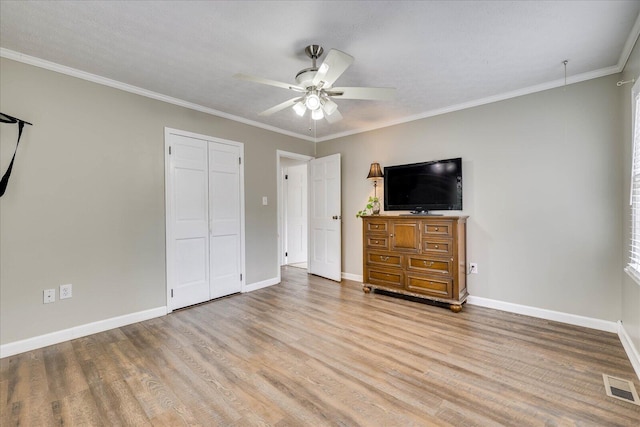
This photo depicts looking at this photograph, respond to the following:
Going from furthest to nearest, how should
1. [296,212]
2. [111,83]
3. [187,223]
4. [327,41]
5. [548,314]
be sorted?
[296,212], [187,223], [548,314], [111,83], [327,41]

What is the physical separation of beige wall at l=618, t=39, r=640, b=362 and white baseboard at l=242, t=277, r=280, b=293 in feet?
12.5

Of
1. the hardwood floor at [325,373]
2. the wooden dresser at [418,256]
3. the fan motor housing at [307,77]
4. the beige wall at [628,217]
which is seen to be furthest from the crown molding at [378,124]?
the hardwood floor at [325,373]

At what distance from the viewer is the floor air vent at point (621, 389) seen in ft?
5.73

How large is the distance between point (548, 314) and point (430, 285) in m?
1.16

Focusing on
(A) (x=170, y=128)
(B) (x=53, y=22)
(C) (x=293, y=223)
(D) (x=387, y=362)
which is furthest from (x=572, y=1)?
(C) (x=293, y=223)

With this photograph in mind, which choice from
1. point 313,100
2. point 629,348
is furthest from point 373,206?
point 629,348

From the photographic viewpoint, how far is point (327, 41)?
2.18 metres

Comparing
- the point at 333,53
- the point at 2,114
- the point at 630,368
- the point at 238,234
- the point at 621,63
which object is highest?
the point at 621,63

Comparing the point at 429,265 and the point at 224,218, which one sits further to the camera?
the point at 224,218

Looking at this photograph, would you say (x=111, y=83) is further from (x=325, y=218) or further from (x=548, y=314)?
(x=548, y=314)

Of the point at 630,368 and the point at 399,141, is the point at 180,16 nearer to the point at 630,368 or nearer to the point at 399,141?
the point at 399,141

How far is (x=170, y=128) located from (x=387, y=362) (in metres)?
3.26

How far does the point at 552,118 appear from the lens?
2.95m

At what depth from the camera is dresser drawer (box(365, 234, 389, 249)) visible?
12.4ft
